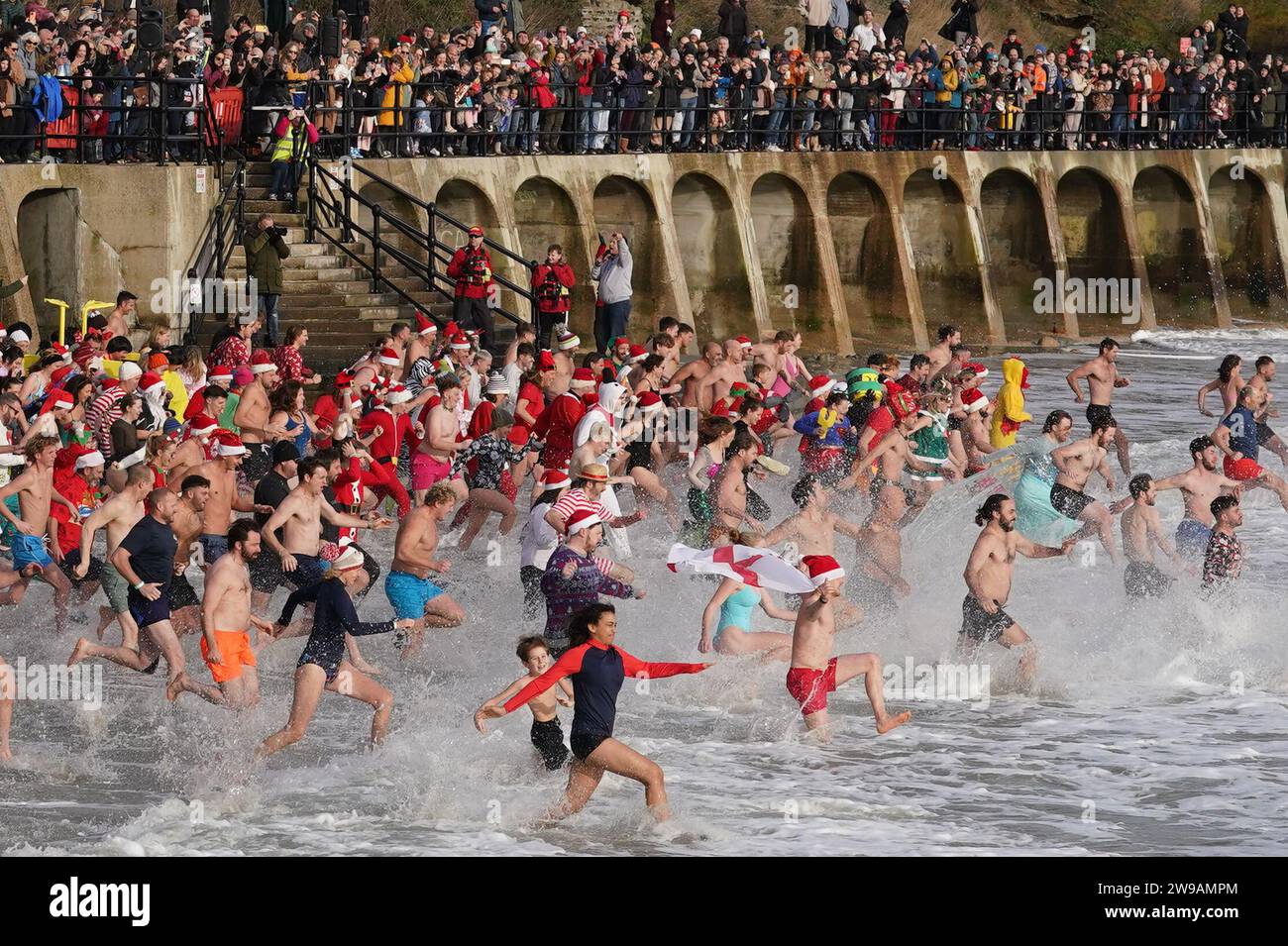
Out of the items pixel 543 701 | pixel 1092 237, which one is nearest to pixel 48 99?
pixel 543 701

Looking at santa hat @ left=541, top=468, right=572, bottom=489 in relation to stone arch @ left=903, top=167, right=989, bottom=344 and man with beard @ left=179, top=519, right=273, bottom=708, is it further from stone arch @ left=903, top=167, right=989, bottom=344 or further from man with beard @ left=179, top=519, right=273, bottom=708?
stone arch @ left=903, top=167, right=989, bottom=344

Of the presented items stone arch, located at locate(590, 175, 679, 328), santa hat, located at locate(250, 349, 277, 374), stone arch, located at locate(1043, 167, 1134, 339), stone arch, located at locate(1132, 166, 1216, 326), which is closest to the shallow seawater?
santa hat, located at locate(250, 349, 277, 374)

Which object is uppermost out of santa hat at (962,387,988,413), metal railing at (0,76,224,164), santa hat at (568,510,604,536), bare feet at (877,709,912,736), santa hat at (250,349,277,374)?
metal railing at (0,76,224,164)

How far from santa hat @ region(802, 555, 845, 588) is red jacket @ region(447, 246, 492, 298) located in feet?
33.4

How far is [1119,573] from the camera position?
49.6 ft

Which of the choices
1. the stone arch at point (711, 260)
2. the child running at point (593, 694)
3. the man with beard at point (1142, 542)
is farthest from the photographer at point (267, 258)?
the child running at point (593, 694)

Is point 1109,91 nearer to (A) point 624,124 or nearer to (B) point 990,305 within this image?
(B) point 990,305

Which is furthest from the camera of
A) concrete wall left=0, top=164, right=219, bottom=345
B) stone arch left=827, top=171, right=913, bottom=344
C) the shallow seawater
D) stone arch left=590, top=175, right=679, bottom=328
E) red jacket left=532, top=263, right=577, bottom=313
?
stone arch left=827, top=171, right=913, bottom=344

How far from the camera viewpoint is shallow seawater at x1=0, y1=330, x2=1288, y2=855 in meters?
10.2

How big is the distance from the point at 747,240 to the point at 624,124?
9.00ft

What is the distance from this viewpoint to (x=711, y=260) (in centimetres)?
2959

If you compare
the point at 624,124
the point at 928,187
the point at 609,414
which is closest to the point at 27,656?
the point at 609,414
